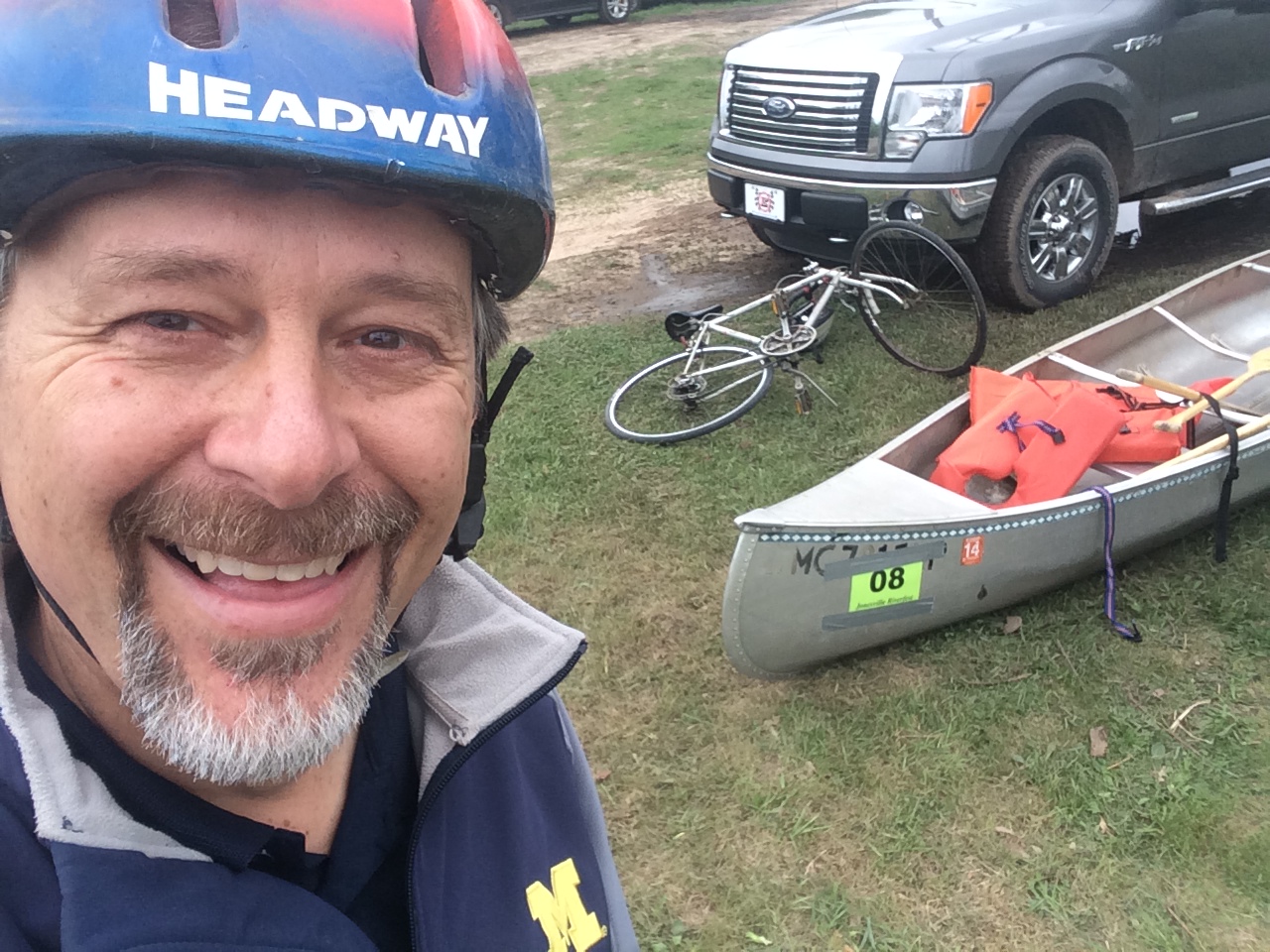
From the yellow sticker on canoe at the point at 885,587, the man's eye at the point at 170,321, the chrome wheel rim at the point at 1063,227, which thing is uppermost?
the man's eye at the point at 170,321

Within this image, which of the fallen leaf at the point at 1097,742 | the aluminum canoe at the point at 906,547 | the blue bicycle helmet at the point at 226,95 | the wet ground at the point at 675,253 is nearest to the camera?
the blue bicycle helmet at the point at 226,95

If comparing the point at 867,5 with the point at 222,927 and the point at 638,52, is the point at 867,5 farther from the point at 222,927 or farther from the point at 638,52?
the point at 638,52

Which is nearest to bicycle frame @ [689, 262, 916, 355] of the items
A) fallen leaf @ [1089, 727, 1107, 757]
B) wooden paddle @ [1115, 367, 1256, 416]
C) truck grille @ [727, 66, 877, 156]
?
truck grille @ [727, 66, 877, 156]

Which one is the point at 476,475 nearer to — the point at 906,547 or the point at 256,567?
the point at 256,567

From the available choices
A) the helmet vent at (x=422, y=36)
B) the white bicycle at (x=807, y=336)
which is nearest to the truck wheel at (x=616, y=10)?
the white bicycle at (x=807, y=336)

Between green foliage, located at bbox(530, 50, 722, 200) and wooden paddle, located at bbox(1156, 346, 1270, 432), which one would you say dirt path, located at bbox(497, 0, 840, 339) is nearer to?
green foliage, located at bbox(530, 50, 722, 200)

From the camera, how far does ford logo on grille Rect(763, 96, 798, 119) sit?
6.15 m

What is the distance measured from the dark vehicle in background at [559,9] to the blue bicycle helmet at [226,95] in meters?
19.7

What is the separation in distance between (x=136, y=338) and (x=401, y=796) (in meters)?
0.73

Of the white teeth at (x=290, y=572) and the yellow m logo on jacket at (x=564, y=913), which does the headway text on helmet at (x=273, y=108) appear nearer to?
the white teeth at (x=290, y=572)

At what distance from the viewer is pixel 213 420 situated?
0.99m

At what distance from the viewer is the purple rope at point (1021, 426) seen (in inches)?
157

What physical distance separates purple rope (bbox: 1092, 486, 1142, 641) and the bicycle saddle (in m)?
2.61

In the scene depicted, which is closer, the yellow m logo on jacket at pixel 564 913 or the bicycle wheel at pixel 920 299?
the yellow m logo on jacket at pixel 564 913
